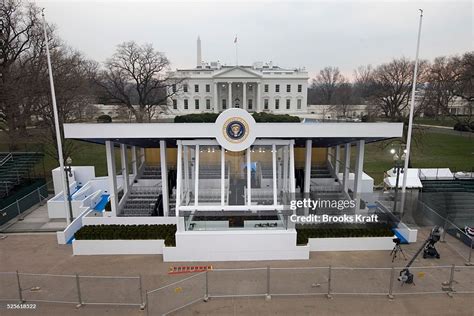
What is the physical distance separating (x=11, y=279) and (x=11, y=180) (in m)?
12.6

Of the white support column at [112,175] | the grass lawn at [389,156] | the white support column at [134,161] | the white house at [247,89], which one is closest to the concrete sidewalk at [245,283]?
the white support column at [112,175]

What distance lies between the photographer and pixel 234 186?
539 inches

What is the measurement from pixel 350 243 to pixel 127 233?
32.8ft

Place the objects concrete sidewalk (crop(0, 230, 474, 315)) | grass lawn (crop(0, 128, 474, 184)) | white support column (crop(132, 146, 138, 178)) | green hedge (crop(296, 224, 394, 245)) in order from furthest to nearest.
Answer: grass lawn (crop(0, 128, 474, 184)) < white support column (crop(132, 146, 138, 178)) < green hedge (crop(296, 224, 394, 245)) < concrete sidewalk (crop(0, 230, 474, 315))

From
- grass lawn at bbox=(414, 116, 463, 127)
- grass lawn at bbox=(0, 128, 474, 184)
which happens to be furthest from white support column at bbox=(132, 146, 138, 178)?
Result: grass lawn at bbox=(414, 116, 463, 127)

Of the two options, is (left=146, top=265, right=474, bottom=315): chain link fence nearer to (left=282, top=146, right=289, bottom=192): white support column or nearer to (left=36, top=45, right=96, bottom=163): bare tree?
(left=282, top=146, right=289, bottom=192): white support column

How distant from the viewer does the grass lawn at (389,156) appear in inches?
1096

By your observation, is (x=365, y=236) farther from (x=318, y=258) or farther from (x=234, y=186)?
(x=234, y=186)

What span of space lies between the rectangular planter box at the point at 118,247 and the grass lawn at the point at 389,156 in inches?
600

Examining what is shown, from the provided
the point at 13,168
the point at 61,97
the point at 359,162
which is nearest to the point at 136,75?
the point at 61,97

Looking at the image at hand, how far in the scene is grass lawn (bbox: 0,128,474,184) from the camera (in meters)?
27.8

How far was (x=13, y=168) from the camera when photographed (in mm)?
20062

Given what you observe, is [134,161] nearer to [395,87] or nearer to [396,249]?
[396,249]

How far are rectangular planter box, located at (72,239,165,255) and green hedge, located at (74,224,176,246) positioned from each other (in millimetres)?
220
